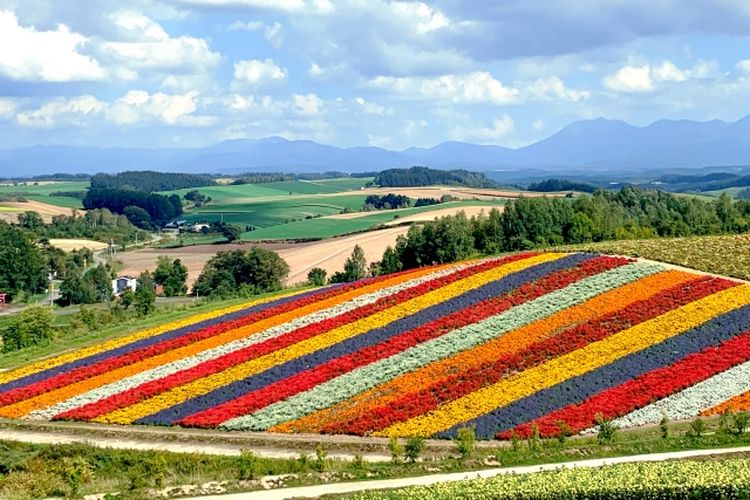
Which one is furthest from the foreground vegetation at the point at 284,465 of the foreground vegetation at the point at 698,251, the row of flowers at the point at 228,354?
the foreground vegetation at the point at 698,251

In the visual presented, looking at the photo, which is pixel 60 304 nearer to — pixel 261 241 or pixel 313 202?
pixel 261 241

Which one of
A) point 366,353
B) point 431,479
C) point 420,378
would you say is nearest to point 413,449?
point 431,479

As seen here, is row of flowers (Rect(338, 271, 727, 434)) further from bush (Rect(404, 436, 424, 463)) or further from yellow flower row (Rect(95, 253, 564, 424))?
yellow flower row (Rect(95, 253, 564, 424))

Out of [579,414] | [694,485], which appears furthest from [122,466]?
[694,485]

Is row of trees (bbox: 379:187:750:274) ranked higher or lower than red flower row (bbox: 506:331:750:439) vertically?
higher

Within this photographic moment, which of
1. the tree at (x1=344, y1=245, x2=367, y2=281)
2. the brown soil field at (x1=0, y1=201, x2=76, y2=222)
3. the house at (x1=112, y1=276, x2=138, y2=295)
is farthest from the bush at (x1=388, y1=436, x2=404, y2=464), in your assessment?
the brown soil field at (x1=0, y1=201, x2=76, y2=222)

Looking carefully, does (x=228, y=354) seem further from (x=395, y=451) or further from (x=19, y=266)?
(x=19, y=266)
